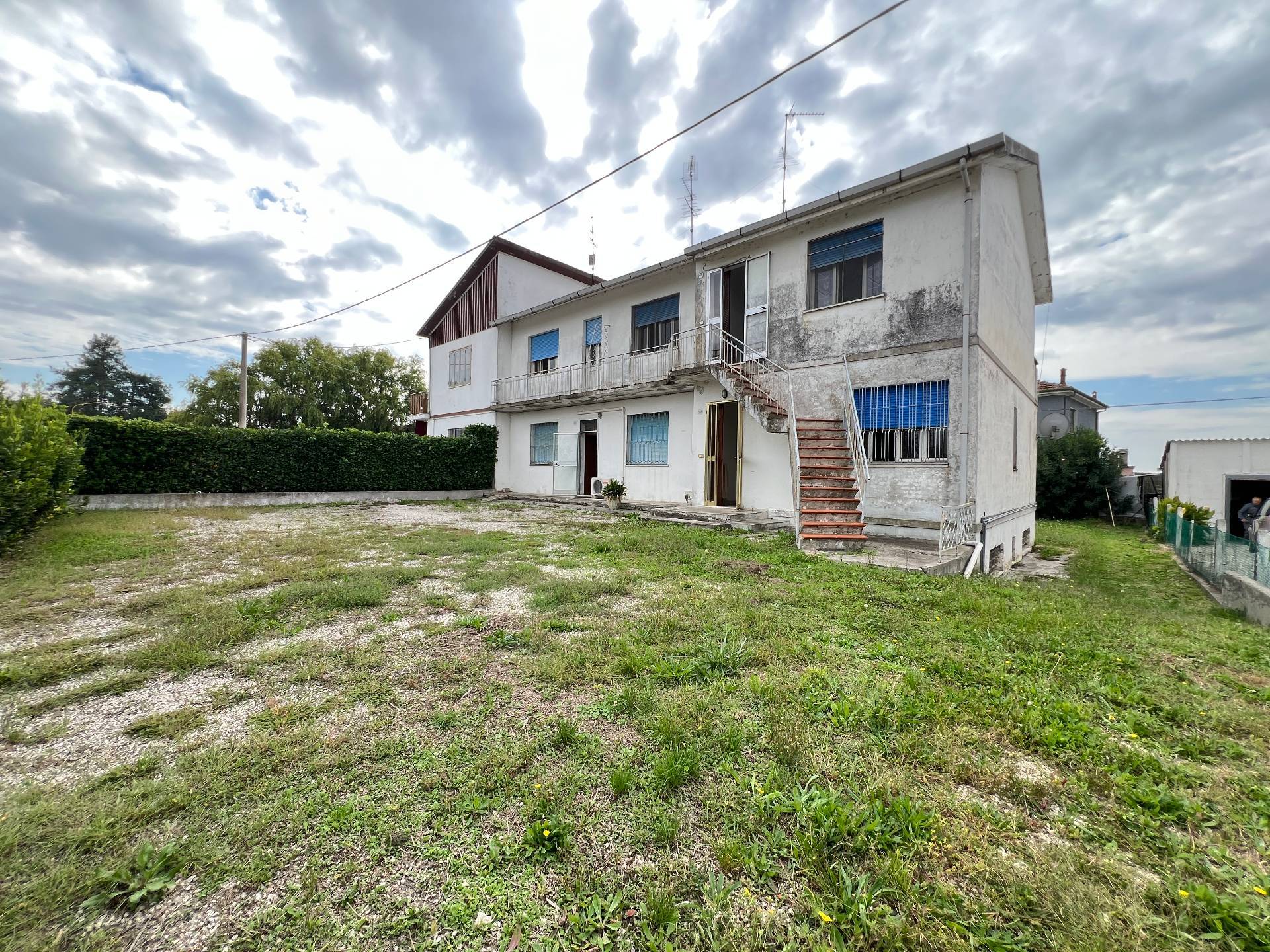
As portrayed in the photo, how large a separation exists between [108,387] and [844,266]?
51747 mm

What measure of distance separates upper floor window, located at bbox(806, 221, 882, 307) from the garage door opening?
58.5ft

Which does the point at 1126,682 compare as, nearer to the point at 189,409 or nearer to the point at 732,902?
the point at 732,902

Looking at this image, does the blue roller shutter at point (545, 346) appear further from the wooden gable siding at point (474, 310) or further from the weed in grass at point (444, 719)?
the weed in grass at point (444, 719)

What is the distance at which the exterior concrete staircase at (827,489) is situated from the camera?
25.4ft

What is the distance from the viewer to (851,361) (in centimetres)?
948

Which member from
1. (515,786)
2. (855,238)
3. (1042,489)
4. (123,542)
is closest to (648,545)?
(515,786)

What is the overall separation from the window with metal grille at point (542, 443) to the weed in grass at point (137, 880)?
50.9ft

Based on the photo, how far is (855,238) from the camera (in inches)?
376

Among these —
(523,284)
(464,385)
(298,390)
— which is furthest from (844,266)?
(298,390)

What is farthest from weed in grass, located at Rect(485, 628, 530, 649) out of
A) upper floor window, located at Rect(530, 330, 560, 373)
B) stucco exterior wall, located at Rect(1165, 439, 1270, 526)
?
stucco exterior wall, located at Rect(1165, 439, 1270, 526)

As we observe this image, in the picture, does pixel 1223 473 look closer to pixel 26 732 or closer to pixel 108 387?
pixel 26 732

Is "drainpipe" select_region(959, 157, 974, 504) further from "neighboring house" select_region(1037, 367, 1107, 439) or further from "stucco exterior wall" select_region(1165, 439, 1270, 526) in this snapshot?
"neighboring house" select_region(1037, 367, 1107, 439)

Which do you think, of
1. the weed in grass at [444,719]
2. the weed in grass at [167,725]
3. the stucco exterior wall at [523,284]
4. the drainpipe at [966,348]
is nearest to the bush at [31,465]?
the weed in grass at [167,725]

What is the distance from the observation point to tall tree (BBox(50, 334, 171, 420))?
117ft
